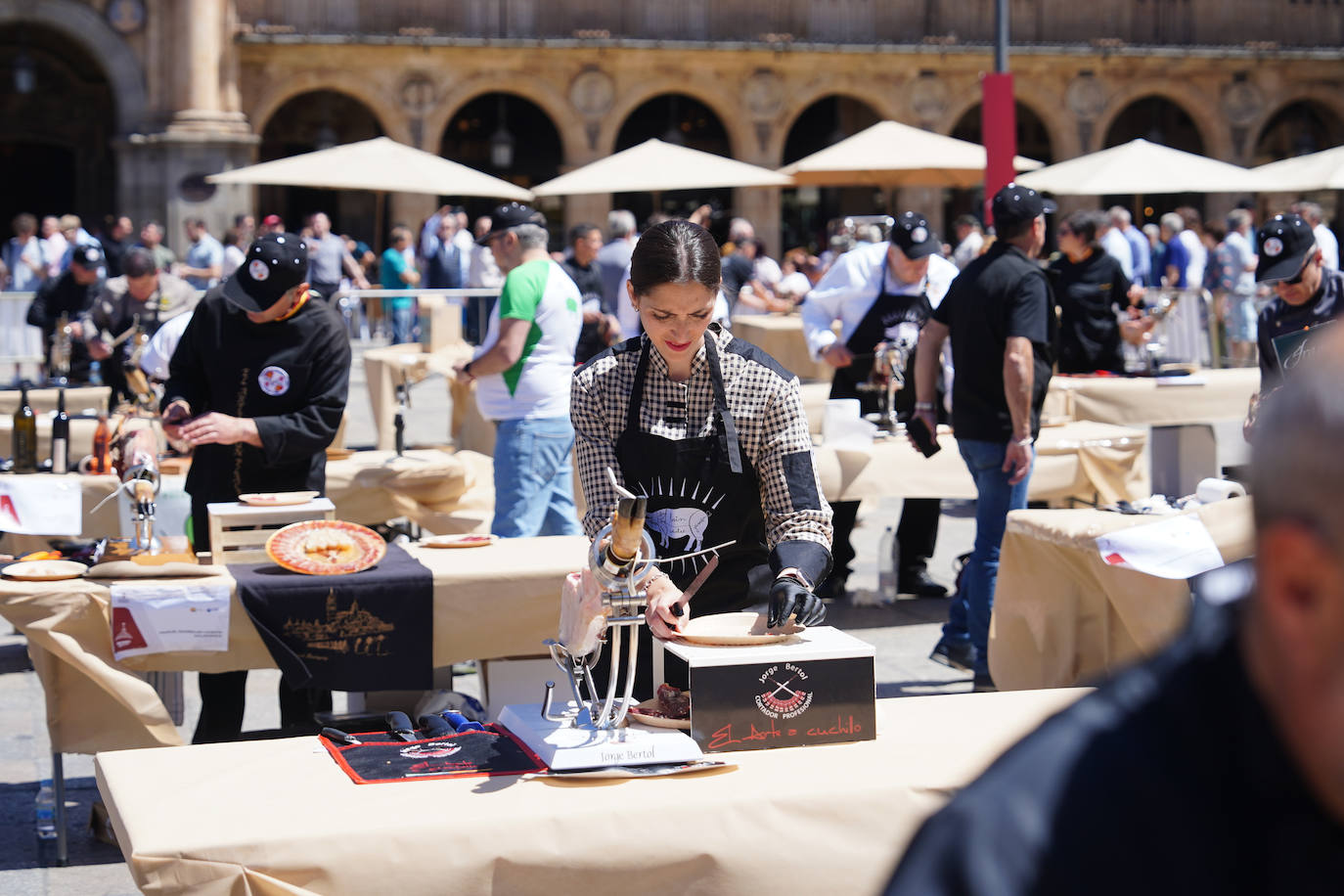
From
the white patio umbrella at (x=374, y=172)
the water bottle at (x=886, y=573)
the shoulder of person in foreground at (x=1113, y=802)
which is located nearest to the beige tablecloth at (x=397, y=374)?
the white patio umbrella at (x=374, y=172)

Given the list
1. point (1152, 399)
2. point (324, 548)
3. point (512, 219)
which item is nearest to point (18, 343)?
point (512, 219)

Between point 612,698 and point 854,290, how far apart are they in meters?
5.10

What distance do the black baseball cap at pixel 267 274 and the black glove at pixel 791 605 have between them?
2319mm

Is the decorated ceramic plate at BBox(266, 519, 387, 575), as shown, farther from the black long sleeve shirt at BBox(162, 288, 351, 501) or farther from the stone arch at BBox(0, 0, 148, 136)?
the stone arch at BBox(0, 0, 148, 136)

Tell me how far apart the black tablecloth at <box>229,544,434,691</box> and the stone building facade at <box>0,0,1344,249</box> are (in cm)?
2167

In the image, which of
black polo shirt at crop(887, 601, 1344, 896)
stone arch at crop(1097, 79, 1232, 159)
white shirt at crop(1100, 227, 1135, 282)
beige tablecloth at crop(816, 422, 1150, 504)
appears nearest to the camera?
black polo shirt at crop(887, 601, 1344, 896)

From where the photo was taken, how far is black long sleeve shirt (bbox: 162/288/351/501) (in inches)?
194

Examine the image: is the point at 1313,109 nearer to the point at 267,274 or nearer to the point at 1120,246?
the point at 1120,246

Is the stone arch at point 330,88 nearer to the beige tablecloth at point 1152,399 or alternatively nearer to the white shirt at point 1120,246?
the white shirt at point 1120,246

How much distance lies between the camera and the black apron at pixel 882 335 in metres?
7.71

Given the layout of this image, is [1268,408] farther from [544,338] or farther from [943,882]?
[544,338]

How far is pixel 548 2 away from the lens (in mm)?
27797

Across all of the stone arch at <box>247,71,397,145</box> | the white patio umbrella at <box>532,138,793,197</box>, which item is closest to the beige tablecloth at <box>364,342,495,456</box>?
the white patio umbrella at <box>532,138,793,197</box>

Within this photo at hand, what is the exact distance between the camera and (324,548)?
4512 mm
